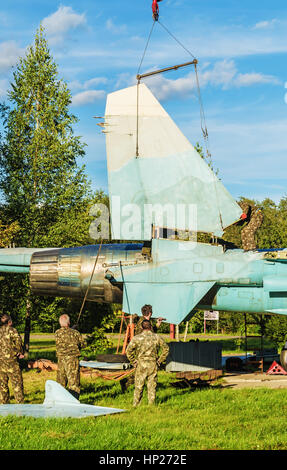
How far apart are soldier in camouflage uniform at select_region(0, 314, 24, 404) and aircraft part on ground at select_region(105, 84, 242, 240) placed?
3.58 m

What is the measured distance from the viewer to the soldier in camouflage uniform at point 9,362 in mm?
10648

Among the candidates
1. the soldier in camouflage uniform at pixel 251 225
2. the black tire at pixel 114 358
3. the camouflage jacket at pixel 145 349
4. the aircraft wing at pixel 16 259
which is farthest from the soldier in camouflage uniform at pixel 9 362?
the soldier in camouflage uniform at pixel 251 225

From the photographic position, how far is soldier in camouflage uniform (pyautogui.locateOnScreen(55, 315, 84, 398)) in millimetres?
10398

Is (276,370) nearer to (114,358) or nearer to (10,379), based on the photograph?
(114,358)

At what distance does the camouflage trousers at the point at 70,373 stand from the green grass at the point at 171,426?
799mm

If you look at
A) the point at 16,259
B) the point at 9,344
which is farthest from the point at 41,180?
the point at 9,344

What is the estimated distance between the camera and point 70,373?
409 inches

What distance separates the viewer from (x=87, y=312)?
61.8ft

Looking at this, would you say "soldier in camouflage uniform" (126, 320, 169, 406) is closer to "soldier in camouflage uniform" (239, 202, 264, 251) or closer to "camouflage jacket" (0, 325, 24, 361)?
"camouflage jacket" (0, 325, 24, 361)

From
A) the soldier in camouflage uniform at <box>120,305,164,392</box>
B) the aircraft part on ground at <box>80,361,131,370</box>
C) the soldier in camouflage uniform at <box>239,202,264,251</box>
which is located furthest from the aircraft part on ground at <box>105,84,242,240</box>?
the aircraft part on ground at <box>80,361,131,370</box>

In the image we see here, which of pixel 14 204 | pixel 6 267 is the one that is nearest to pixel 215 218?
pixel 6 267

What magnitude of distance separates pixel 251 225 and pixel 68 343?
5.64 m

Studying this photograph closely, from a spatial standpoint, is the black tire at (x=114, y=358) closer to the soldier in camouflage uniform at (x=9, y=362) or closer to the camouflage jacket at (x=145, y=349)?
the soldier in camouflage uniform at (x=9, y=362)

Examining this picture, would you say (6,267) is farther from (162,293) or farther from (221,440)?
(221,440)
